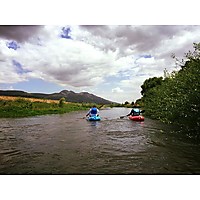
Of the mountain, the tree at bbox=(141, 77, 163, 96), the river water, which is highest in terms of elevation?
the tree at bbox=(141, 77, 163, 96)

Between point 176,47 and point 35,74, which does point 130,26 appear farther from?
point 35,74

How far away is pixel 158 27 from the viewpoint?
3.93 meters

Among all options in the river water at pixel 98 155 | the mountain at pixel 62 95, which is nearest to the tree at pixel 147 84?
the mountain at pixel 62 95

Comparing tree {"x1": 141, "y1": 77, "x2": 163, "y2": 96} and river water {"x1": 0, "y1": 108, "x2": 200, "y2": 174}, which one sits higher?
tree {"x1": 141, "y1": 77, "x2": 163, "y2": 96}

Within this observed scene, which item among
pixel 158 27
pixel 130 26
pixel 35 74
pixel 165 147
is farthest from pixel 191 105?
pixel 35 74

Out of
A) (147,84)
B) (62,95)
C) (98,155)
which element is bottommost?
(98,155)

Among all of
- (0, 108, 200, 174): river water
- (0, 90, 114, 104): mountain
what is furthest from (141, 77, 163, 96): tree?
(0, 108, 200, 174): river water

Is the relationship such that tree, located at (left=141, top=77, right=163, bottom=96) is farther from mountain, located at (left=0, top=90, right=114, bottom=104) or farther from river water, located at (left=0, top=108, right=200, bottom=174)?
river water, located at (left=0, top=108, right=200, bottom=174)

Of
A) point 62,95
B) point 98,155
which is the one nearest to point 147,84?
point 62,95

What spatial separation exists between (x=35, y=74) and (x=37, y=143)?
5.28 feet

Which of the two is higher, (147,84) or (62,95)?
(147,84)

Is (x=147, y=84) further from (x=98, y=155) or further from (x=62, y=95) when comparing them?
(x=98, y=155)

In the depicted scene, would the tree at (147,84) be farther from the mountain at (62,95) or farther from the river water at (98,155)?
the river water at (98,155)

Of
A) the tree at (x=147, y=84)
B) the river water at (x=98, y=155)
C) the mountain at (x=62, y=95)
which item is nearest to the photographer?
the river water at (x=98, y=155)
